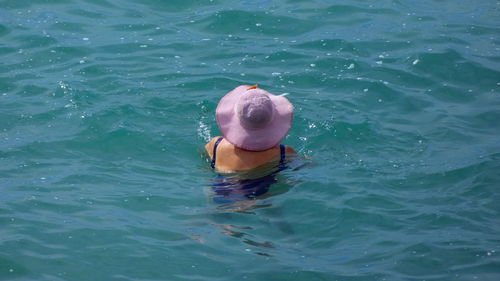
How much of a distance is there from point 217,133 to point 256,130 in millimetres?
1618

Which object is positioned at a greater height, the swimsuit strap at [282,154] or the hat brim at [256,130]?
the hat brim at [256,130]

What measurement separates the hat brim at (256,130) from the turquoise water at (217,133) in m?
0.50

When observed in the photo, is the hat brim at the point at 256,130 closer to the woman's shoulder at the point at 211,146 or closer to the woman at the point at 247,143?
the woman at the point at 247,143

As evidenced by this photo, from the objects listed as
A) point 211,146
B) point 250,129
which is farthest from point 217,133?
point 250,129

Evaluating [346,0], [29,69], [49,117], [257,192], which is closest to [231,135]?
[257,192]

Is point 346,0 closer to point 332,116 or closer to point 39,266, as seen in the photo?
point 332,116

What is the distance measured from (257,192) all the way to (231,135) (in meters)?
0.60

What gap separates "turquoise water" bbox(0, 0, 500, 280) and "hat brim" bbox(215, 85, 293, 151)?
1.65 feet

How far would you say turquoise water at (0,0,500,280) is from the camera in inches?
256

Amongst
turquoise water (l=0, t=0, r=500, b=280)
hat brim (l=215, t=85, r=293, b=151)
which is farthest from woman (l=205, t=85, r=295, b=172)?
turquoise water (l=0, t=0, r=500, b=280)

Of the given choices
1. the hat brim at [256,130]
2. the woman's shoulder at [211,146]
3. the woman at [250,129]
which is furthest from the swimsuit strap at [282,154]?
the woman's shoulder at [211,146]

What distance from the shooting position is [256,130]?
23.6 feet

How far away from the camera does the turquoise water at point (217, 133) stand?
6504 millimetres

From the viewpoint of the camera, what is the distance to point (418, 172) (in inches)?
309
